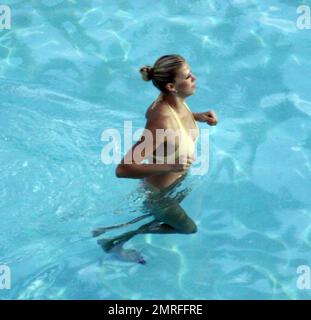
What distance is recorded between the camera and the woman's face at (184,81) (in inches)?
151

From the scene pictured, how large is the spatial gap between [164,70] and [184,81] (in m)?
0.13

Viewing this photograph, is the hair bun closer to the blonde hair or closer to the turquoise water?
the blonde hair

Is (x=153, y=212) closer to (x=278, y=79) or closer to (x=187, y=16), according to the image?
(x=278, y=79)

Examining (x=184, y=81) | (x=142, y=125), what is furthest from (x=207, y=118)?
(x=142, y=125)

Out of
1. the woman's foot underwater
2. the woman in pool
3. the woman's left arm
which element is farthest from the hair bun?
the woman's foot underwater

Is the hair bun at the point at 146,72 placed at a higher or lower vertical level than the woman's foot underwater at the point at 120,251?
higher

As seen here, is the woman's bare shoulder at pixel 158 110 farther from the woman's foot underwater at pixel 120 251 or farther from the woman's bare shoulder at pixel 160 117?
the woman's foot underwater at pixel 120 251

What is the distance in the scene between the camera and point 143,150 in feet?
12.3

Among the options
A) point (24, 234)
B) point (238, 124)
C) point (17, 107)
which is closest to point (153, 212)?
point (24, 234)

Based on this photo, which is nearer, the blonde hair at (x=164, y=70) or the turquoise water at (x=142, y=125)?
the blonde hair at (x=164, y=70)

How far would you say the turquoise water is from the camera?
429 cm

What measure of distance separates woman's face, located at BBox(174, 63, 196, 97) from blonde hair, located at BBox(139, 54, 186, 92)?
0.02 metres

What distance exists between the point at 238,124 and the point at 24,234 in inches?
76.0

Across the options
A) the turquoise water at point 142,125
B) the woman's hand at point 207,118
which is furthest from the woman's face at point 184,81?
the turquoise water at point 142,125
